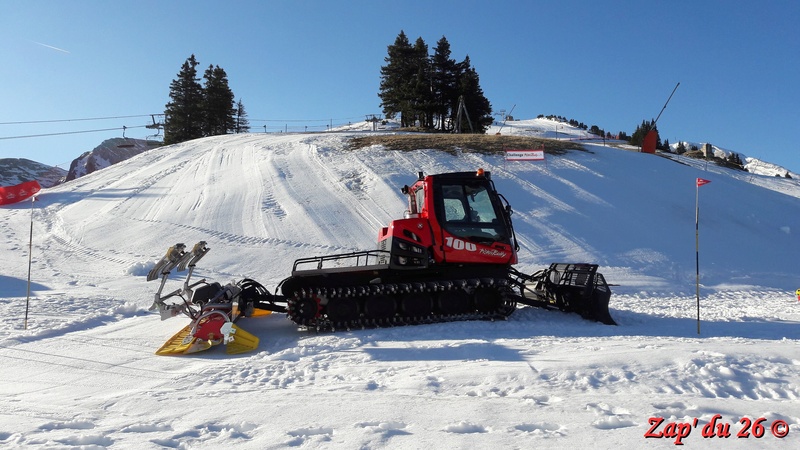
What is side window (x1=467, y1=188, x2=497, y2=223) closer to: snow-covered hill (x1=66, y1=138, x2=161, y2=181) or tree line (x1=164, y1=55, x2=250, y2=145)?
snow-covered hill (x1=66, y1=138, x2=161, y2=181)

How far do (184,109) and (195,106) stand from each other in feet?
3.60

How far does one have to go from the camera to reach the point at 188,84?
178 ft

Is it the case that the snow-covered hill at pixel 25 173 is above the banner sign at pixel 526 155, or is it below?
above

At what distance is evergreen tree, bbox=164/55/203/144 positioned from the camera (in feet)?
175

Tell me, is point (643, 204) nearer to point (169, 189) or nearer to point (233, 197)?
point (233, 197)

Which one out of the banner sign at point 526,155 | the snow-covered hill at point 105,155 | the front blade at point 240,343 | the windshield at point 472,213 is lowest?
the front blade at point 240,343

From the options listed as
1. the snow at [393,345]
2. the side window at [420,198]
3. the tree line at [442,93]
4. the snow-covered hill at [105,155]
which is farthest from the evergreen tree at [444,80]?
the side window at [420,198]

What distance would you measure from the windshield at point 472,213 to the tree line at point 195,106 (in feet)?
164

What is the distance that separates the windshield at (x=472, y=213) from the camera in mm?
8953

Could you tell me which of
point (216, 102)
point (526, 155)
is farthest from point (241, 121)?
point (526, 155)

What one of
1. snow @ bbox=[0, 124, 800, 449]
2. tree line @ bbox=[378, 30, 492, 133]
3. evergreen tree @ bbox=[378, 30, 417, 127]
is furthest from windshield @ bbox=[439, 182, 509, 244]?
evergreen tree @ bbox=[378, 30, 417, 127]

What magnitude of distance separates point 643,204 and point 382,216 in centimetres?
1095

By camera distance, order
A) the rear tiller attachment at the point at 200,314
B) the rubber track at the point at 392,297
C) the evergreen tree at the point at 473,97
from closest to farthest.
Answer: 1. the rear tiller attachment at the point at 200,314
2. the rubber track at the point at 392,297
3. the evergreen tree at the point at 473,97

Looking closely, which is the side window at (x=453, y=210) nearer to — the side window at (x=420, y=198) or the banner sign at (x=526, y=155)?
the side window at (x=420, y=198)
